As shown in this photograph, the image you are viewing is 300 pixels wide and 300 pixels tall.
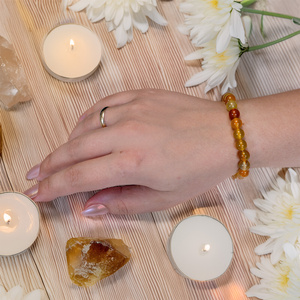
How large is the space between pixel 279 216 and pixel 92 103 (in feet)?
1.29

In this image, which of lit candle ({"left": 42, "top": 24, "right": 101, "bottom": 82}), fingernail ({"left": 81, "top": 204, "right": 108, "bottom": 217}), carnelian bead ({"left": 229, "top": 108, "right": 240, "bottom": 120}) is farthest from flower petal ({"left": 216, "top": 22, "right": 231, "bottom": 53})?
fingernail ({"left": 81, "top": 204, "right": 108, "bottom": 217})

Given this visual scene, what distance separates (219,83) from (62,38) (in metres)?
0.30

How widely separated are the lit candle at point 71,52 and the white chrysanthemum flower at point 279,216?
40 centimetres

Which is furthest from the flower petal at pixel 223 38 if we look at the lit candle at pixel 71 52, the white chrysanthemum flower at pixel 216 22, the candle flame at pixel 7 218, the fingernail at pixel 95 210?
the candle flame at pixel 7 218

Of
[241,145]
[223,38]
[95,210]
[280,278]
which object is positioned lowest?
[280,278]

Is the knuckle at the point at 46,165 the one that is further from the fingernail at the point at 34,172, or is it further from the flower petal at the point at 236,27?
the flower petal at the point at 236,27

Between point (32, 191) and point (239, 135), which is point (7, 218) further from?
point (239, 135)

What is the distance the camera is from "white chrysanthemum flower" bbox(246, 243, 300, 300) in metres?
0.82

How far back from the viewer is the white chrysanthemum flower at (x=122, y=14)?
2.93ft

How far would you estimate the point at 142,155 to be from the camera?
77 centimetres

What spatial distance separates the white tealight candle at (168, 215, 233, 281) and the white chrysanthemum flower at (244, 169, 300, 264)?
0.21 feet

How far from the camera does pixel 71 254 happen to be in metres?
0.81

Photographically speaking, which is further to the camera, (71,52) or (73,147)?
(71,52)

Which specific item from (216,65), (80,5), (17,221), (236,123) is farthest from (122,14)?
(17,221)
